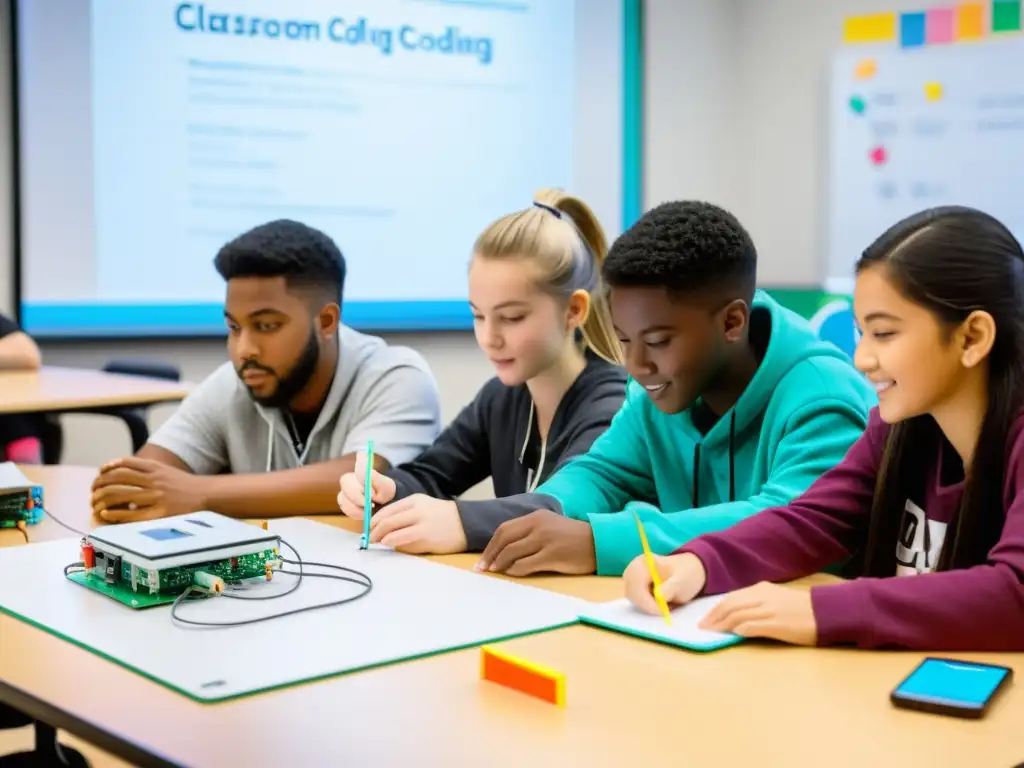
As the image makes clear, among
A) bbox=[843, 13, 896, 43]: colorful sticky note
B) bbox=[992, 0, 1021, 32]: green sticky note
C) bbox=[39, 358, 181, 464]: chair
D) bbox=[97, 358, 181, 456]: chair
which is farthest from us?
bbox=[843, 13, 896, 43]: colorful sticky note

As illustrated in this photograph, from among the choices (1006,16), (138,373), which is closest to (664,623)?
(138,373)

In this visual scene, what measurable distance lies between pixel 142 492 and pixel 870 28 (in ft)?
11.9

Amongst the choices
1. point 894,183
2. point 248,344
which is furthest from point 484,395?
point 894,183

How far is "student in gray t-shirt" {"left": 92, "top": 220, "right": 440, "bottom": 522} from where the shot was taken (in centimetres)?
204

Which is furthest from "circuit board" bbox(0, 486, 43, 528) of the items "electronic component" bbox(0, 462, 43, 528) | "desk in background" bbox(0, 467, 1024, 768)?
"desk in background" bbox(0, 467, 1024, 768)

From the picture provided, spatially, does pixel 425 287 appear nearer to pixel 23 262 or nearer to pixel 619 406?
pixel 23 262

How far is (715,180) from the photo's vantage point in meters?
5.02

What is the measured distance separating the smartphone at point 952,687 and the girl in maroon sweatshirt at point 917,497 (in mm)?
72

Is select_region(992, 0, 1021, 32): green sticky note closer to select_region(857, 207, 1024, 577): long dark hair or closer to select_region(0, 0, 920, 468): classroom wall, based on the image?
select_region(0, 0, 920, 468): classroom wall

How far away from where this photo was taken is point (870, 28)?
4504 millimetres

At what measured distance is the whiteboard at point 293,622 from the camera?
0.98 meters

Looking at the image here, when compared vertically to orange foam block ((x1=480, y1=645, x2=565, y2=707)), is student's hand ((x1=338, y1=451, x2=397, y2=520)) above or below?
above

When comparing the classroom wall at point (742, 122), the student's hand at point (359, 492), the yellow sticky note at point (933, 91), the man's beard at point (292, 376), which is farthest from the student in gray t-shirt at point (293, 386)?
the yellow sticky note at point (933, 91)

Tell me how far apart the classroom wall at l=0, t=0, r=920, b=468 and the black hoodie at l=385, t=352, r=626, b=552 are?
2413 mm
